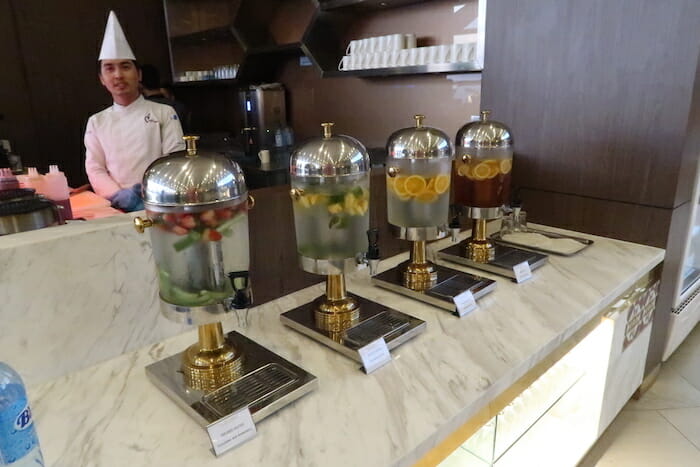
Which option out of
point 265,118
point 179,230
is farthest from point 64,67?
point 179,230

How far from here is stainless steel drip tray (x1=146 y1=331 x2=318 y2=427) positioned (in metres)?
0.73

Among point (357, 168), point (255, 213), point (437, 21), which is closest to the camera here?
point (357, 168)

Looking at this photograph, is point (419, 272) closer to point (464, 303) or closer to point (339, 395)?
point (464, 303)

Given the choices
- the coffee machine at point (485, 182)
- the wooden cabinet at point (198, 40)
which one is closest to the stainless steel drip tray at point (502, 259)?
the coffee machine at point (485, 182)

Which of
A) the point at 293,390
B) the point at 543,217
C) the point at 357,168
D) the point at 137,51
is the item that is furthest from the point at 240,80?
the point at 293,390

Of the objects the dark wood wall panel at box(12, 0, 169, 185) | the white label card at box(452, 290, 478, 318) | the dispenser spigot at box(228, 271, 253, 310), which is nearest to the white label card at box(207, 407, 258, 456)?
the dispenser spigot at box(228, 271, 253, 310)

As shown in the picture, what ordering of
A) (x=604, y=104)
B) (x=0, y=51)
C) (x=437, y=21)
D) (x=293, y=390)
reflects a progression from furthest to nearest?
(x=0, y=51) → (x=437, y=21) → (x=604, y=104) → (x=293, y=390)

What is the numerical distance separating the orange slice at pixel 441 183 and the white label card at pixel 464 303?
24cm

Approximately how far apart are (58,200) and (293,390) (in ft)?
2.47

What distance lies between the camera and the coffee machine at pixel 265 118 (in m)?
3.13

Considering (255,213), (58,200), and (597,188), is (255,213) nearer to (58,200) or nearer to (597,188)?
(58,200)

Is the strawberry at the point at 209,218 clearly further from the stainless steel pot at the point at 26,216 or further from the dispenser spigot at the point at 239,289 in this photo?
the stainless steel pot at the point at 26,216

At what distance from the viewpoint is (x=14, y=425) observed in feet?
1.81

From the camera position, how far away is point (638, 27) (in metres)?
1.34
